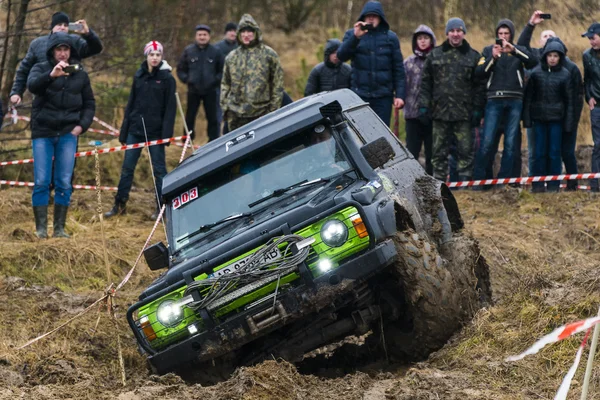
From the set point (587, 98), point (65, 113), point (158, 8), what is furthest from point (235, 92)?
point (158, 8)

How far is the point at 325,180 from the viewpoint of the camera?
8.59m

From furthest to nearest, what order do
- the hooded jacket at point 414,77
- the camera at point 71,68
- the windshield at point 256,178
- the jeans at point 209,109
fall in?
1. the jeans at point 209,109
2. the hooded jacket at point 414,77
3. the camera at point 71,68
4. the windshield at point 256,178

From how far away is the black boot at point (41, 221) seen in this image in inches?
508

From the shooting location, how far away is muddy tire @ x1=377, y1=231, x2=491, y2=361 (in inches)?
315

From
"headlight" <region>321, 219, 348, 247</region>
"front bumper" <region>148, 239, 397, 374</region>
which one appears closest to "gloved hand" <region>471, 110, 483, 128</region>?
"front bumper" <region>148, 239, 397, 374</region>

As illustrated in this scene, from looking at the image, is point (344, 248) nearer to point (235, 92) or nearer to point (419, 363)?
point (419, 363)

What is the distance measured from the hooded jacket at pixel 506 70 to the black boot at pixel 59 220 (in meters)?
5.60

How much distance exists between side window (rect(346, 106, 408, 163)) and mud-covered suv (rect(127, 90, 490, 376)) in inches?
1.6

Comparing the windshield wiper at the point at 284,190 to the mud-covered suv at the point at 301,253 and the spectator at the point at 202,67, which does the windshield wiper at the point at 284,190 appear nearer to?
the mud-covered suv at the point at 301,253

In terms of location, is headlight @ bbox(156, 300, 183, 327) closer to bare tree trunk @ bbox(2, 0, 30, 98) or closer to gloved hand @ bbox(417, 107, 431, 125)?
gloved hand @ bbox(417, 107, 431, 125)

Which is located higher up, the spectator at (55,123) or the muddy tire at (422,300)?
the spectator at (55,123)

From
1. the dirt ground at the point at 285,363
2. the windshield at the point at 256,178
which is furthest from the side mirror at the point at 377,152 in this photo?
the dirt ground at the point at 285,363

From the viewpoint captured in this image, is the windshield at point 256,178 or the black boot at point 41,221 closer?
the windshield at point 256,178

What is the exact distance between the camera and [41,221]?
1294 cm
